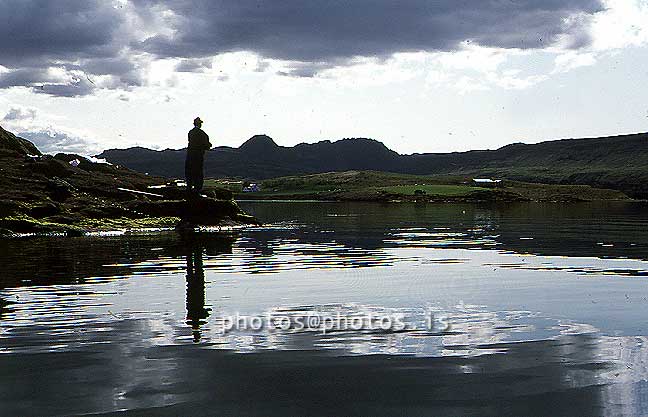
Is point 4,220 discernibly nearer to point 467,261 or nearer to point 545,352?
point 467,261

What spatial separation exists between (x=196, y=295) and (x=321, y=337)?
685 cm

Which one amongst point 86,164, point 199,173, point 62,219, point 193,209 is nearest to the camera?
point 62,219

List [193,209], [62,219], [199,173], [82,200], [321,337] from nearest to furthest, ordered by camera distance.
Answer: [321,337] → [62,219] → [82,200] → [199,173] → [193,209]

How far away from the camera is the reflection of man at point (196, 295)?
1605 cm

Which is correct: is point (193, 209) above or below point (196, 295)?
above

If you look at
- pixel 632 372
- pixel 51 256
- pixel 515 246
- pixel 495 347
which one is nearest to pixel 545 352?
pixel 495 347

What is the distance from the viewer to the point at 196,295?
20391 mm

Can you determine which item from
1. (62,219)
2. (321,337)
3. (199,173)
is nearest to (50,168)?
(62,219)

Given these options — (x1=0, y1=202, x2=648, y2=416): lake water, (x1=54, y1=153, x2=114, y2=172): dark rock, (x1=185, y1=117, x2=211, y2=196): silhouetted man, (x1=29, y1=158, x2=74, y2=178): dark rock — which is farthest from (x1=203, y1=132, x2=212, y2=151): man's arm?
(x1=0, y1=202, x2=648, y2=416): lake water

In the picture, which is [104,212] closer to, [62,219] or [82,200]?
[82,200]

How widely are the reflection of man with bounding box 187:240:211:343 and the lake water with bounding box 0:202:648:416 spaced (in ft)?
0.33

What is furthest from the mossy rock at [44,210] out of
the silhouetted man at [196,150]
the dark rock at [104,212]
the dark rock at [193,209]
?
the silhouetted man at [196,150]

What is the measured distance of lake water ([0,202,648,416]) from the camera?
1025 cm

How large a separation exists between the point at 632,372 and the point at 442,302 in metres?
7.98
